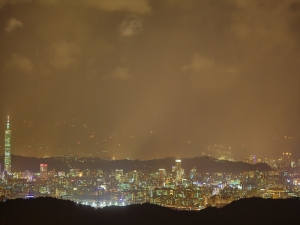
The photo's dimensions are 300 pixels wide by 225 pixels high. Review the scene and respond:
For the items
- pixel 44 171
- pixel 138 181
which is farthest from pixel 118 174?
pixel 44 171

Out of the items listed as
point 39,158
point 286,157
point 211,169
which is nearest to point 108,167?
point 39,158

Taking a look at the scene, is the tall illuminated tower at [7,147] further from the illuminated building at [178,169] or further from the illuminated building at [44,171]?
the illuminated building at [178,169]

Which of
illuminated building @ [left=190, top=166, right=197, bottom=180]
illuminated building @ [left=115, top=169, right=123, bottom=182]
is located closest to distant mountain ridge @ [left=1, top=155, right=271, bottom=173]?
illuminated building @ [left=190, top=166, right=197, bottom=180]

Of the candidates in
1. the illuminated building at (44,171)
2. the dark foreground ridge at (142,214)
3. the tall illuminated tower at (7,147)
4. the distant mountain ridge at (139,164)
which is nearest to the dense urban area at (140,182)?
the illuminated building at (44,171)

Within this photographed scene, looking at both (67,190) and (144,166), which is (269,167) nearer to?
(144,166)

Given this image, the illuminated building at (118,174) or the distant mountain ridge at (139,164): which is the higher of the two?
the distant mountain ridge at (139,164)
